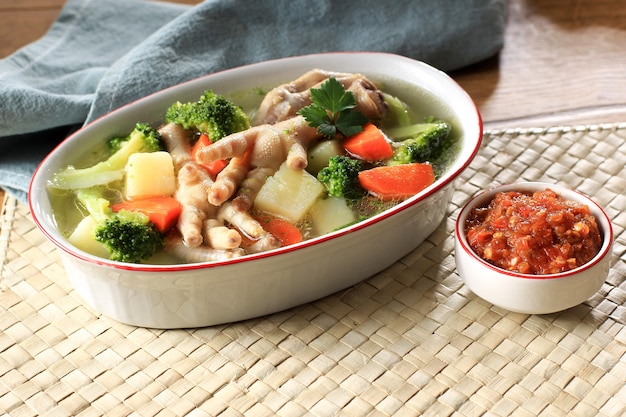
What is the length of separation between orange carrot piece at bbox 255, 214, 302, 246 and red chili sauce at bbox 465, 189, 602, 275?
59 cm

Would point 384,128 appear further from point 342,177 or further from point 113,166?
point 113,166

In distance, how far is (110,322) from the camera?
2.93m

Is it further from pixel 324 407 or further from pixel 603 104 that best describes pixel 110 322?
pixel 603 104

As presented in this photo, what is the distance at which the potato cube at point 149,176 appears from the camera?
2.99 meters

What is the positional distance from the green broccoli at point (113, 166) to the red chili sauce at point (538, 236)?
4.05 feet

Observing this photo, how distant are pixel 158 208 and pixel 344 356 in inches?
31.7

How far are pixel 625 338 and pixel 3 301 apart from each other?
84.9 inches

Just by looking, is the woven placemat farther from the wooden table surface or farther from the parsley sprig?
the wooden table surface

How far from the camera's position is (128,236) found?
2.71 meters

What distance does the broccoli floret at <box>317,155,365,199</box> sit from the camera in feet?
9.59

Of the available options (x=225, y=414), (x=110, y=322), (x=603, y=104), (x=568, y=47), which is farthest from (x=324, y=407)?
(x=568, y=47)

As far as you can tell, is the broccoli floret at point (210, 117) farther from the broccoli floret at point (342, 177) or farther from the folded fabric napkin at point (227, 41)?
the folded fabric napkin at point (227, 41)

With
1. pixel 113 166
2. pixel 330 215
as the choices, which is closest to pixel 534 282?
pixel 330 215

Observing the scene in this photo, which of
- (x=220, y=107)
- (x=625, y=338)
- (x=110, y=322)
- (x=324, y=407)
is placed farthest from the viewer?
(x=220, y=107)
